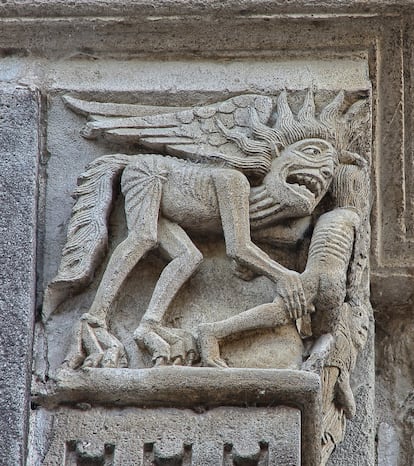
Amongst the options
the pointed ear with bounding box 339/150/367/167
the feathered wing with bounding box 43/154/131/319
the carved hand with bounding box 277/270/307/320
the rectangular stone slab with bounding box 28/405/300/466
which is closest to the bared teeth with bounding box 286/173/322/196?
the pointed ear with bounding box 339/150/367/167

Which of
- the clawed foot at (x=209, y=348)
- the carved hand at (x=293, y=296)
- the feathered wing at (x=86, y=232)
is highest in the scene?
the feathered wing at (x=86, y=232)

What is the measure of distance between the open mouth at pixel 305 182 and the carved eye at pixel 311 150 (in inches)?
2.2

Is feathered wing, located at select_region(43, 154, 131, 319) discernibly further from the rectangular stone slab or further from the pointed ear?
the pointed ear

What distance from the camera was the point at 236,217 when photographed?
13.2ft

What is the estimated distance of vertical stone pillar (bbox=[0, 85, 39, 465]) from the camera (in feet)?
12.8

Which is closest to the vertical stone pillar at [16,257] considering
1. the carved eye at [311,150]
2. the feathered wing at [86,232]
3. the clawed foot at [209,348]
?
the feathered wing at [86,232]

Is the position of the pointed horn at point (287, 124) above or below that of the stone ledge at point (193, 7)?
below

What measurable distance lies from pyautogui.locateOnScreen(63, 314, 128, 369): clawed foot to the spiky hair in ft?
1.72

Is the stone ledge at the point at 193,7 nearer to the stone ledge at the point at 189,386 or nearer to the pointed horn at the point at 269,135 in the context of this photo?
the pointed horn at the point at 269,135

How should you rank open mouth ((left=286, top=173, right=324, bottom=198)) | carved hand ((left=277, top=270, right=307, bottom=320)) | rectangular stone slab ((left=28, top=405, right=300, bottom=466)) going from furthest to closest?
1. open mouth ((left=286, top=173, right=324, bottom=198))
2. carved hand ((left=277, top=270, right=307, bottom=320))
3. rectangular stone slab ((left=28, top=405, right=300, bottom=466))

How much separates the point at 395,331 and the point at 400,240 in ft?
0.90

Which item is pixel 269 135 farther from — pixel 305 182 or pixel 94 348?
pixel 94 348

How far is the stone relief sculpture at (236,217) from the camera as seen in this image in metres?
3.96

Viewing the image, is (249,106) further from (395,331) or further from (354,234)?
(395,331)
